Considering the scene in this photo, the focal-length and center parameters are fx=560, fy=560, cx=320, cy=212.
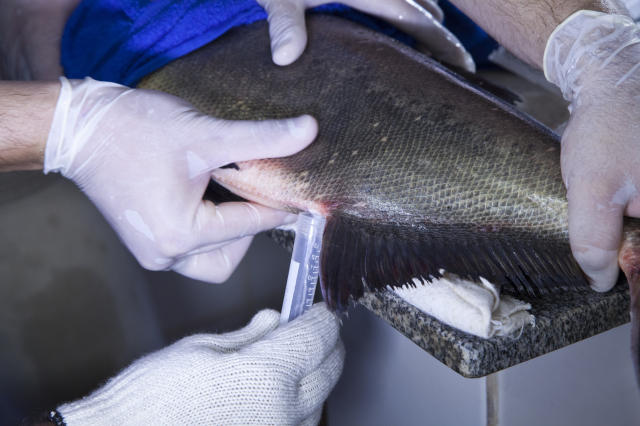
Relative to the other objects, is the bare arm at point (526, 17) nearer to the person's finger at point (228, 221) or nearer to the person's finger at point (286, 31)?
the person's finger at point (286, 31)

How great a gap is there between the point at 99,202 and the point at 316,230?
0.39 metres

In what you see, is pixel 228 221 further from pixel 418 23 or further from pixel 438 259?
pixel 418 23

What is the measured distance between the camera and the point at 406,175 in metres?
0.87

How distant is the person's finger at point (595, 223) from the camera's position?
78cm

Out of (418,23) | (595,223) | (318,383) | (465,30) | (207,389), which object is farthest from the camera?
(465,30)

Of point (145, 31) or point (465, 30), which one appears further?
point (465, 30)

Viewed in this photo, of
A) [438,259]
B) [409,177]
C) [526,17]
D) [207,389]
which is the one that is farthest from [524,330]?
[526,17]

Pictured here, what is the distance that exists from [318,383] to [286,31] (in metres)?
0.65

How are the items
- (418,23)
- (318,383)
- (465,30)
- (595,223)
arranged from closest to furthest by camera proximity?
(595,223)
(318,383)
(418,23)
(465,30)

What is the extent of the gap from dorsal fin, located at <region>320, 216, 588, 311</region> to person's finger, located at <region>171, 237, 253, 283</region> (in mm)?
329

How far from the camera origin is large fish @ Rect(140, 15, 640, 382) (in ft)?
2.75

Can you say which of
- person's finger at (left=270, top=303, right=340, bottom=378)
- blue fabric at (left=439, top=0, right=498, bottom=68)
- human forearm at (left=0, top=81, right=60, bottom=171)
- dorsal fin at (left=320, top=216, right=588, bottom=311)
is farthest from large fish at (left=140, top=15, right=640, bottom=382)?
blue fabric at (left=439, top=0, right=498, bottom=68)

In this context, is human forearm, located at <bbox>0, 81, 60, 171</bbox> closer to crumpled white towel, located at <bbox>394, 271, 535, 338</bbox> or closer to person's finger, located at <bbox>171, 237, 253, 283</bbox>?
person's finger, located at <bbox>171, 237, 253, 283</bbox>

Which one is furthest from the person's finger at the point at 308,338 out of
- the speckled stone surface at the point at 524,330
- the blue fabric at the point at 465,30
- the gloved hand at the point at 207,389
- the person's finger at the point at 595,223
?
the blue fabric at the point at 465,30
